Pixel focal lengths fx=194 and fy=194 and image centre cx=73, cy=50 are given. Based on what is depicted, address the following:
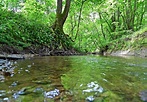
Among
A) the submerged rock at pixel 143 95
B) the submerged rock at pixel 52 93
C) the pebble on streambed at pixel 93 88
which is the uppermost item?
the submerged rock at pixel 52 93

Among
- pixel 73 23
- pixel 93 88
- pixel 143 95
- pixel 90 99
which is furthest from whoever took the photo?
pixel 73 23

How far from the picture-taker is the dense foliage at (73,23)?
318 inches

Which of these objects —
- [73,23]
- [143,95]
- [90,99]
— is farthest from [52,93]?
[73,23]

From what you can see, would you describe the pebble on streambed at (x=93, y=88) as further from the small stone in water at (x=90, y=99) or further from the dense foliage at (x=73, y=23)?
the dense foliage at (x=73, y=23)

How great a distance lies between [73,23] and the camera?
2592cm

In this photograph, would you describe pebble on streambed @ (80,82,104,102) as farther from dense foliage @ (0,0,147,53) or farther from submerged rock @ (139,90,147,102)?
dense foliage @ (0,0,147,53)

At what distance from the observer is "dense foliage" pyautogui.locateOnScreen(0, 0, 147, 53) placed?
8.07 m

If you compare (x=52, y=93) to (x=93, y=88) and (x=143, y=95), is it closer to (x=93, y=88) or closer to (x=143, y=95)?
(x=93, y=88)

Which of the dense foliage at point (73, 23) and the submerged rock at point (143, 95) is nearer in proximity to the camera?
the submerged rock at point (143, 95)

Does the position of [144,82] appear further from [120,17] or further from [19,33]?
[120,17]

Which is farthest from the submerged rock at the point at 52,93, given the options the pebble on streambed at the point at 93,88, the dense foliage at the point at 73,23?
the dense foliage at the point at 73,23

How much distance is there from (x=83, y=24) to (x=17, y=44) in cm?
2027

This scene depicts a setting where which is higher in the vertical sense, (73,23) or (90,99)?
(73,23)

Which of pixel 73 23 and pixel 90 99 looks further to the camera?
pixel 73 23
